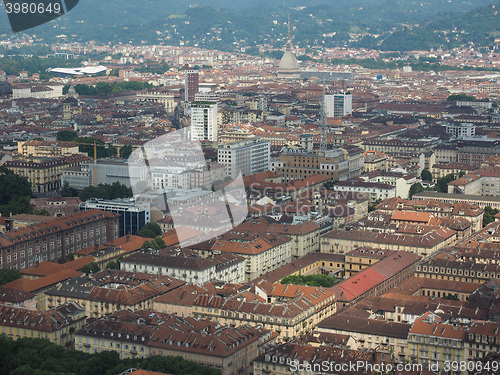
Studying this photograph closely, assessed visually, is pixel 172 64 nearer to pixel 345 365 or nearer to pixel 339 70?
pixel 339 70

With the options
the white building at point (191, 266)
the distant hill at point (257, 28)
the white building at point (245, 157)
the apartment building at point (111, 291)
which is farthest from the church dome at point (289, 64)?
the apartment building at point (111, 291)

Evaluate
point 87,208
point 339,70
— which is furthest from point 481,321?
point 339,70

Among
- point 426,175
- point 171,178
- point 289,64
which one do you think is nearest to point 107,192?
point 171,178

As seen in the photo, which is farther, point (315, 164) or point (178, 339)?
point (315, 164)

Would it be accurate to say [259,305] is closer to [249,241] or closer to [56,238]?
[249,241]

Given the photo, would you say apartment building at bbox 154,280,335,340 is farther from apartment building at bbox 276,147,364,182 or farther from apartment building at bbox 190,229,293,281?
apartment building at bbox 276,147,364,182

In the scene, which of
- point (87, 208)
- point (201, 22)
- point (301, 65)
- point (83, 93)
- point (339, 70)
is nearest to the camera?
point (87, 208)
